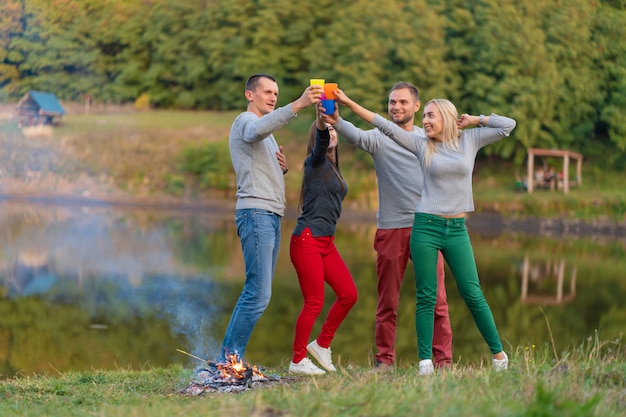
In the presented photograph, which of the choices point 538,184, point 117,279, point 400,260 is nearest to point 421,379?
point 400,260

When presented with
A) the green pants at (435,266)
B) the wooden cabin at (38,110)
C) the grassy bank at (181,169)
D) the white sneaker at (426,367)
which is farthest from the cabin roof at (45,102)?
the white sneaker at (426,367)

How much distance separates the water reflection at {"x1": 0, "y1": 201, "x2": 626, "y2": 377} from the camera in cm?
880

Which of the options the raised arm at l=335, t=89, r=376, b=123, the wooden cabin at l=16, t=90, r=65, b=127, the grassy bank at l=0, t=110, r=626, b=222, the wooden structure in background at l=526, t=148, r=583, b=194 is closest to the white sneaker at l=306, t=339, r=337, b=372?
the raised arm at l=335, t=89, r=376, b=123

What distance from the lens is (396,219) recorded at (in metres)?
5.61

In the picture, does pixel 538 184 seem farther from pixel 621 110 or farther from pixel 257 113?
pixel 257 113

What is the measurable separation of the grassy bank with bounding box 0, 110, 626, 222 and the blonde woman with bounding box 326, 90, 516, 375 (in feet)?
68.2

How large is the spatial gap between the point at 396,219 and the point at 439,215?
0.58 metres

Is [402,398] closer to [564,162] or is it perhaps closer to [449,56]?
[564,162]

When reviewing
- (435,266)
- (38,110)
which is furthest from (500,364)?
(38,110)

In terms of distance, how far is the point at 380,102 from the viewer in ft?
93.2

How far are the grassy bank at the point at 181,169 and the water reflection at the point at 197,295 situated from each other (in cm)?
315

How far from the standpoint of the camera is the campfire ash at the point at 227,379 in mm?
4965

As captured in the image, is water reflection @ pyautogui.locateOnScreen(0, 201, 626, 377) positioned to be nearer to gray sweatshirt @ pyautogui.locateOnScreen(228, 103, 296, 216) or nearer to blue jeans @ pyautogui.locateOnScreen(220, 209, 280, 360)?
blue jeans @ pyautogui.locateOnScreen(220, 209, 280, 360)

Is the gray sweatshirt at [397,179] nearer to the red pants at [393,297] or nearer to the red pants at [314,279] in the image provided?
the red pants at [393,297]
